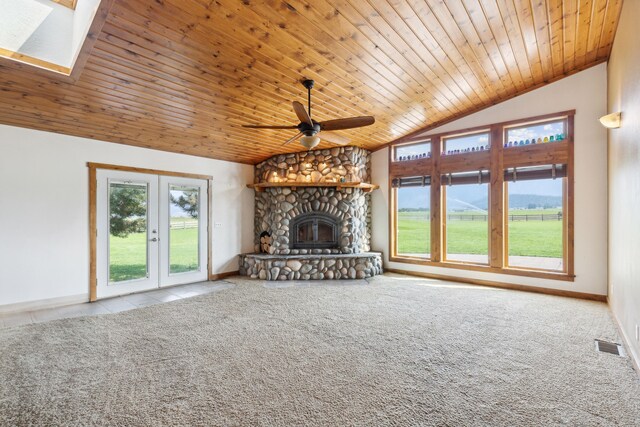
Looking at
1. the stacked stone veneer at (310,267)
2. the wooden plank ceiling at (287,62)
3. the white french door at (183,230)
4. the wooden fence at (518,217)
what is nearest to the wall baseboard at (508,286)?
the stacked stone veneer at (310,267)

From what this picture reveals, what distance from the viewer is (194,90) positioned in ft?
12.5

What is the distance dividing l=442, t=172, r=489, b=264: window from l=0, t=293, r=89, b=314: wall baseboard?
6.60m

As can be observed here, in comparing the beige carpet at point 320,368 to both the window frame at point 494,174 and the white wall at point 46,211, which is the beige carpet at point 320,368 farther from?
the window frame at point 494,174

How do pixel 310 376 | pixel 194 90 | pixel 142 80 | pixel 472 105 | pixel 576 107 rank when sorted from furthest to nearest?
pixel 472 105
pixel 576 107
pixel 194 90
pixel 142 80
pixel 310 376

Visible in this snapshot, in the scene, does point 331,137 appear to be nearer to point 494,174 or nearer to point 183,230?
point 494,174

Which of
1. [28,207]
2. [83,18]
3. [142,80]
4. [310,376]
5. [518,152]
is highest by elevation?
[83,18]

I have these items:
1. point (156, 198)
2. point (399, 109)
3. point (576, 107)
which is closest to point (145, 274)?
point (156, 198)

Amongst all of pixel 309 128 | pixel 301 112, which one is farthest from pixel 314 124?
pixel 301 112

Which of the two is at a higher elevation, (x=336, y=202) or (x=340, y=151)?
(x=340, y=151)

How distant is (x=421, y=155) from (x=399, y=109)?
5.56 ft

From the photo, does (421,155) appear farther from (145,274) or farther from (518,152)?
(145,274)

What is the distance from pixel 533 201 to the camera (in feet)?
17.9

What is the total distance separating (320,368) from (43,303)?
4.31 metres

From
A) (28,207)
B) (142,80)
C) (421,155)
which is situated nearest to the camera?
(142,80)
